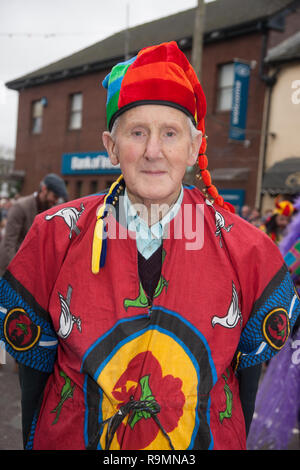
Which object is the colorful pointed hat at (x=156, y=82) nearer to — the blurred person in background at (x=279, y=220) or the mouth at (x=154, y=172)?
the mouth at (x=154, y=172)

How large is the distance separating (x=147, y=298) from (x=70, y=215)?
400 millimetres

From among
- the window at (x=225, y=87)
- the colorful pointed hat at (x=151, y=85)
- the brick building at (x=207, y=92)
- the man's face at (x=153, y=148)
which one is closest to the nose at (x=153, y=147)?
the man's face at (x=153, y=148)

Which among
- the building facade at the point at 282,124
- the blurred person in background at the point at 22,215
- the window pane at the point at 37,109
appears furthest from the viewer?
the window pane at the point at 37,109

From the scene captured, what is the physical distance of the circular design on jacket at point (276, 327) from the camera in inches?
64.7

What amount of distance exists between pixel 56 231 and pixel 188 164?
513mm

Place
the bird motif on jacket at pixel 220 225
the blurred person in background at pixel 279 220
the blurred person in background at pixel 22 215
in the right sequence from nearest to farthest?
1. the bird motif on jacket at pixel 220 225
2. the blurred person in background at pixel 22 215
3. the blurred person in background at pixel 279 220

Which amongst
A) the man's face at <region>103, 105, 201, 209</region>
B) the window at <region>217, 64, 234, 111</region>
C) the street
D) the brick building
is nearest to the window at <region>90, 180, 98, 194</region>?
the brick building

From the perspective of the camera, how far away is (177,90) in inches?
61.5

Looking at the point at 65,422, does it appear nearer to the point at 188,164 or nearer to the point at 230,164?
the point at 188,164

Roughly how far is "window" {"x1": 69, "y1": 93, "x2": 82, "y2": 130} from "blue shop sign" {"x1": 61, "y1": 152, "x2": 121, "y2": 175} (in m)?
1.05

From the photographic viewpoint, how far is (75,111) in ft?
56.3

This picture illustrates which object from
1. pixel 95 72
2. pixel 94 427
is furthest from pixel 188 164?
pixel 95 72

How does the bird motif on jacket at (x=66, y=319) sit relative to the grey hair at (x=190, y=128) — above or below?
below

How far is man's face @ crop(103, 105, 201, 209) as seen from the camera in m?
1.57
